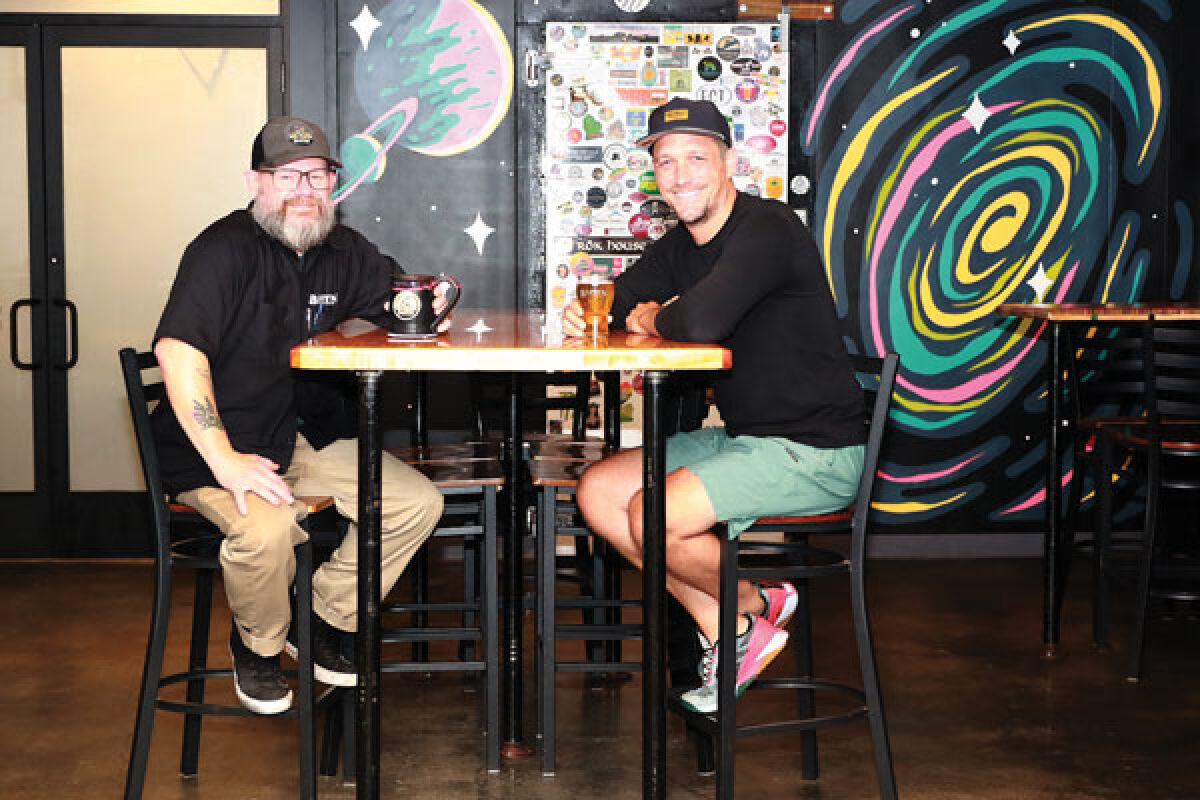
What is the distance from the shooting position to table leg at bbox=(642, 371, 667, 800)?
9.34 feet

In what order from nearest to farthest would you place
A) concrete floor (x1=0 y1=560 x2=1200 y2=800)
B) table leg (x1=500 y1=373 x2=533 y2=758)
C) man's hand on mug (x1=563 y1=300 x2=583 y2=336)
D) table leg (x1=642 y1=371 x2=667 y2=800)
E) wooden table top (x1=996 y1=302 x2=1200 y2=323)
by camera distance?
table leg (x1=642 y1=371 x2=667 y2=800) < man's hand on mug (x1=563 y1=300 x2=583 y2=336) < concrete floor (x1=0 y1=560 x2=1200 y2=800) < table leg (x1=500 y1=373 x2=533 y2=758) < wooden table top (x1=996 y1=302 x2=1200 y2=323)

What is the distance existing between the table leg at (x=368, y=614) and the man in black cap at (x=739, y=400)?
574 millimetres

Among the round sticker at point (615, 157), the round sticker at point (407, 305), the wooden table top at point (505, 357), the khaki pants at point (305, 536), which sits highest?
the round sticker at point (615, 157)

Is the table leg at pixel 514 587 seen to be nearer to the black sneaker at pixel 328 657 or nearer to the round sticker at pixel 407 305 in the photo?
the black sneaker at pixel 328 657

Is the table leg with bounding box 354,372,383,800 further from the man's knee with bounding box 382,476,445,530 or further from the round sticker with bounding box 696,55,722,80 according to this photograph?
the round sticker with bounding box 696,55,722,80

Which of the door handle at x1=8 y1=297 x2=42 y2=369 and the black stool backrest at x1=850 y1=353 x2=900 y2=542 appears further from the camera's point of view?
the door handle at x1=8 y1=297 x2=42 y2=369

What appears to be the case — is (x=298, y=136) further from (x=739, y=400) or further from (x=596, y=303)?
(x=739, y=400)

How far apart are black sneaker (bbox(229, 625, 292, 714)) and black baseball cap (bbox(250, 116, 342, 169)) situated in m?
1.16

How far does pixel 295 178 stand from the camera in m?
3.53

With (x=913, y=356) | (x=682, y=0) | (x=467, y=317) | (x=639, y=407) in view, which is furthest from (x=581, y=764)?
(x=682, y=0)

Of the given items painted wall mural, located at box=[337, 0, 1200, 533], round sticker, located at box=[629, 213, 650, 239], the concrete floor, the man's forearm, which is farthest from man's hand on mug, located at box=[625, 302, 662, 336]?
painted wall mural, located at box=[337, 0, 1200, 533]

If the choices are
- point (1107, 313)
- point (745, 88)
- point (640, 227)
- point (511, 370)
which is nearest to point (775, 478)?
point (511, 370)

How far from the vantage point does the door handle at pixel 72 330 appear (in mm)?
6121

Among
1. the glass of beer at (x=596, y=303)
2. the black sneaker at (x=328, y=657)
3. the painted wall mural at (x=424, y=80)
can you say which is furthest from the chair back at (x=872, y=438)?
the painted wall mural at (x=424, y=80)
